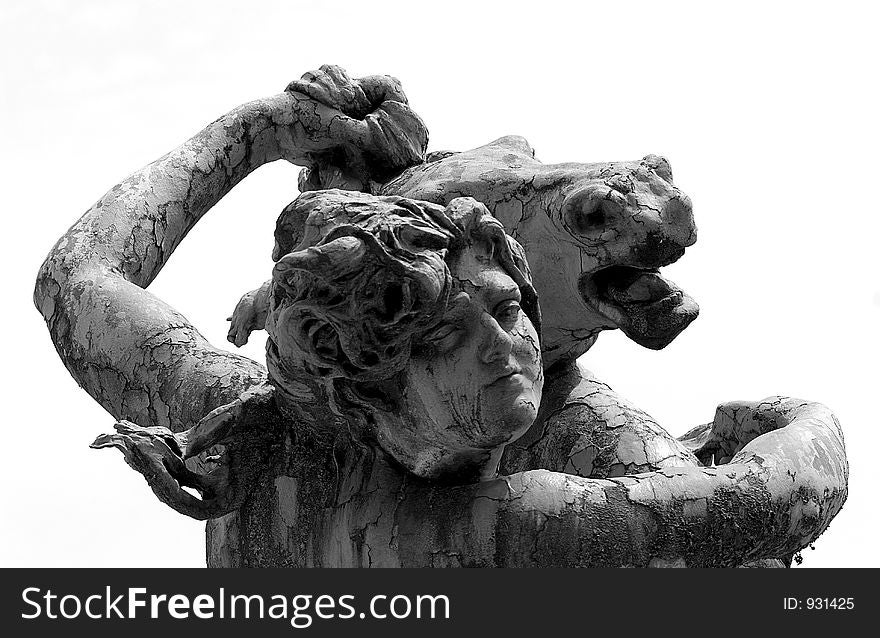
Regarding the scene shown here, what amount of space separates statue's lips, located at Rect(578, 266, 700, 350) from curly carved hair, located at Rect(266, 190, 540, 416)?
52 cm

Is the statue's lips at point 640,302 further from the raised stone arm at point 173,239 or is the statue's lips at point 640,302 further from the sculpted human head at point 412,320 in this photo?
the raised stone arm at point 173,239

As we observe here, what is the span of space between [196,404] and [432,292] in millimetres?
668

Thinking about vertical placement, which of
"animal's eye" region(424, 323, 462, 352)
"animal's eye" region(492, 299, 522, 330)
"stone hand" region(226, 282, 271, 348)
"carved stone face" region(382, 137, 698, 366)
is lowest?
"animal's eye" region(424, 323, 462, 352)

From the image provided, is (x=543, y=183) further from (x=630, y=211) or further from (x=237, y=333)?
(x=237, y=333)

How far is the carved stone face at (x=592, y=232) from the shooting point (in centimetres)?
225

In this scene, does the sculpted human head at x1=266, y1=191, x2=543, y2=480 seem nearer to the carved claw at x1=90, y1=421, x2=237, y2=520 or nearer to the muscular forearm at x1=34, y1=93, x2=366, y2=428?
the carved claw at x1=90, y1=421, x2=237, y2=520

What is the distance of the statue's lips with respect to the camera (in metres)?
2.31

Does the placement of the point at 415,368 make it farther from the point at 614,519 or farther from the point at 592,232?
the point at 592,232

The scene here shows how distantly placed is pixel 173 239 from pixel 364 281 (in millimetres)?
1055

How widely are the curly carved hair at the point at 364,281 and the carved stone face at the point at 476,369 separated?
25mm

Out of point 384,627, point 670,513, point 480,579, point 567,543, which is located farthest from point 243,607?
point 670,513

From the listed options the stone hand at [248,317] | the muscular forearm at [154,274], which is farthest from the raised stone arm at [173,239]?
the stone hand at [248,317]

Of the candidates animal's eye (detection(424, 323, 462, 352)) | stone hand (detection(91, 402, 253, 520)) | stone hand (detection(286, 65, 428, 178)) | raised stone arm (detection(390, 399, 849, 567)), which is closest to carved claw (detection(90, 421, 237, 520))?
stone hand (detection(91, 402, 253, 520))

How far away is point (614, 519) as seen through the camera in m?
1.91
